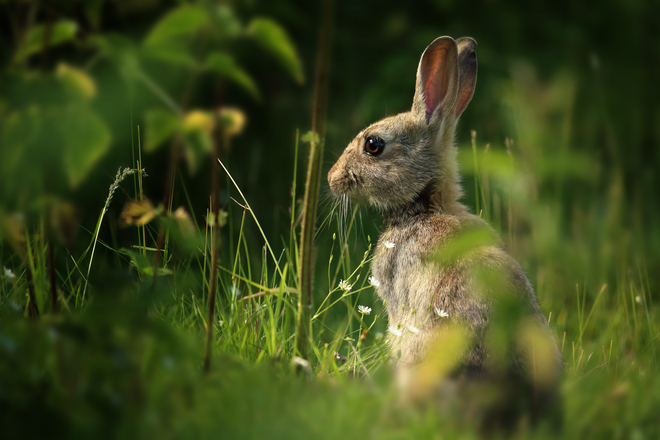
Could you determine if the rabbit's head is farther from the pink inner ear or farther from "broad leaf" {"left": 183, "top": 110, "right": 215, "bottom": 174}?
"broad leaf" {"left": 183, "top": 110, "right": 215, "bottom": 174}

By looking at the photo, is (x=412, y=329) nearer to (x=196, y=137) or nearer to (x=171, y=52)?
(x=196, y=137)

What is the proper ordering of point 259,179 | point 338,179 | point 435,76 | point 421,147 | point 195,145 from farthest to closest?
point 259,179 < point 338,179 < point 421,147 < point 435,76 < point 195,145

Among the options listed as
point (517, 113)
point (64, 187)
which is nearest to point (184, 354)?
point (64, 187)

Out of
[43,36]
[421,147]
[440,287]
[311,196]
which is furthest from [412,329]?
[43,36]

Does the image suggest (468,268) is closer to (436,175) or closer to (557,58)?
(436,175)

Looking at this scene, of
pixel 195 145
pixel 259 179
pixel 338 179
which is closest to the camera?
pixel 195 145
